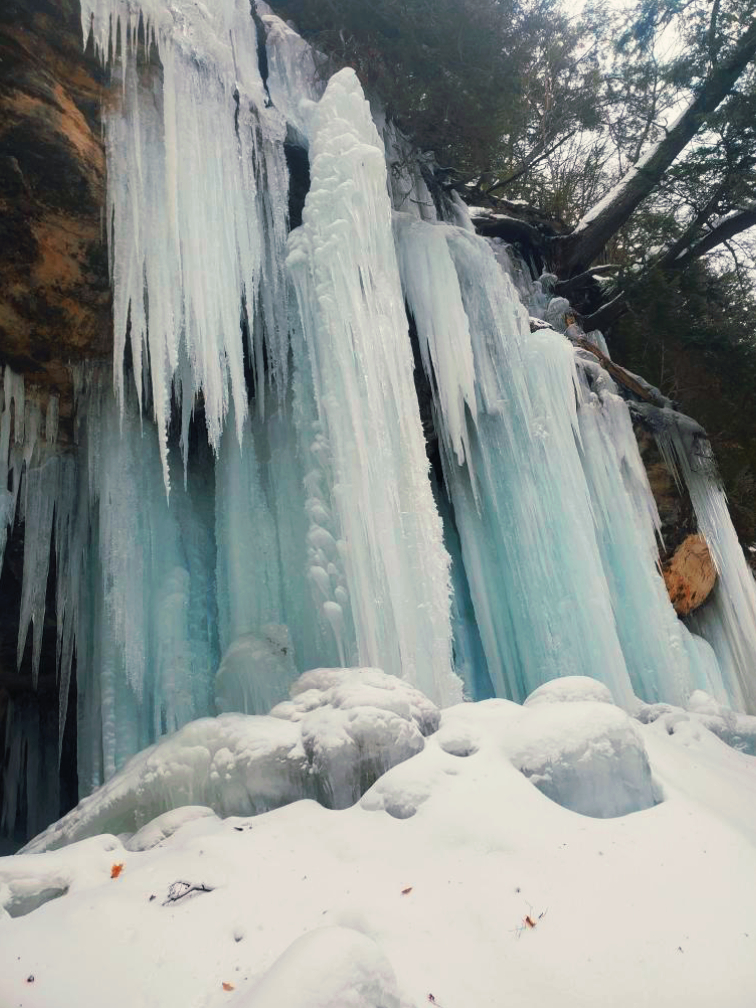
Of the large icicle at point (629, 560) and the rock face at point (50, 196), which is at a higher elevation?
the rock face at point (50, 196)

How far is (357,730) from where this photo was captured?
2.83 meters

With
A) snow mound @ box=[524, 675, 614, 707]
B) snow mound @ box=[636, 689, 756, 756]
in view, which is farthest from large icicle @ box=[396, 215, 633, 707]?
snow mound @ box=[524, 675, 614, 707]

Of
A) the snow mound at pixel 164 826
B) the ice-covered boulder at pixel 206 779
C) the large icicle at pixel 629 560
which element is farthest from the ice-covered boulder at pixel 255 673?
the large icicle at pixel 629 560

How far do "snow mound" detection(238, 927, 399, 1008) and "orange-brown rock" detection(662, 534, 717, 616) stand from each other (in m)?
7.75

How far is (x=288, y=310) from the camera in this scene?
16.7ft

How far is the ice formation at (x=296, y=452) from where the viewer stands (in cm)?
427

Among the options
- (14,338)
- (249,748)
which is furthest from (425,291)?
(249,748)

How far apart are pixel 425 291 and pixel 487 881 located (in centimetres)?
498

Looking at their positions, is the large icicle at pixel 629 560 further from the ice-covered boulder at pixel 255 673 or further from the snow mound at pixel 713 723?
the ice-covered boulder at pixel 255 673

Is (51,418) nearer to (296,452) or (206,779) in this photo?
(296,452)

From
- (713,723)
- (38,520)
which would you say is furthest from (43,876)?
(713,723)

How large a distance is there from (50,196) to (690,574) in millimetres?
8111

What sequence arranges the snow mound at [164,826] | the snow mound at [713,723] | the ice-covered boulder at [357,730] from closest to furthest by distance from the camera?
the snow mound at [164,826] → the ice-covered boulder at [357,730] → the snow mound at [713,723]

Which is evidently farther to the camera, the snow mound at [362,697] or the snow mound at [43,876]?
the snow mound at [362,697]
